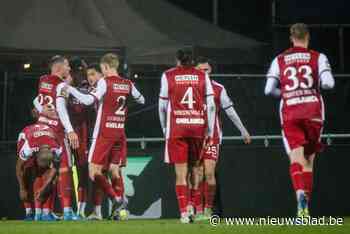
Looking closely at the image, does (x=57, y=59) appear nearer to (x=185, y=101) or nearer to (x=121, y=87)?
(x=121, y=87)

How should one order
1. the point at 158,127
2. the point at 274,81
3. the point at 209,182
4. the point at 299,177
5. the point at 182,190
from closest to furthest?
the point at 299,177, the point at 274,81, the point at 182,190, the point at 209,182, the point at 158,127

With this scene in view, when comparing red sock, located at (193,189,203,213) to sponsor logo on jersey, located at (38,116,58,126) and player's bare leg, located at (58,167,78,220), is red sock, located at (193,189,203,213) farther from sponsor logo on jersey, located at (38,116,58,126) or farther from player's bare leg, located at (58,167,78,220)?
sponsor logo on jersey, located at (38,116,58,126)

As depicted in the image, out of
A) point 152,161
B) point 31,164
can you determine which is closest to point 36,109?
point 31,164

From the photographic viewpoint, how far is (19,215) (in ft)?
65.5

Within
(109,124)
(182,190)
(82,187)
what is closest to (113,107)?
(109,124)

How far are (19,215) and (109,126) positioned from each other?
2.97 m

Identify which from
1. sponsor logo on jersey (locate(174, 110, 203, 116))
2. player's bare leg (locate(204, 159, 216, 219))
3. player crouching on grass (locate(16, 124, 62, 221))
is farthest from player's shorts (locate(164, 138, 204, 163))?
player crouching on grass (locate(16, 124, 62, 221))

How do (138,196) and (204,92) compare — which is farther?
(138,196)

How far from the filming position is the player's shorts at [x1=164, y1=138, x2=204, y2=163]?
15.9 metres

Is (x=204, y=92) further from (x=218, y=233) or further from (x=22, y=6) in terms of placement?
(x=22, y=6)

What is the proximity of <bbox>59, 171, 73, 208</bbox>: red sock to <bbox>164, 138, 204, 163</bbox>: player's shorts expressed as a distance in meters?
2.90

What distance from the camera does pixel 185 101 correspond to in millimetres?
15992

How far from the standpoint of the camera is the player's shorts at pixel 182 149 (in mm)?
15875

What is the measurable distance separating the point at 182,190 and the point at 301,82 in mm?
2244
